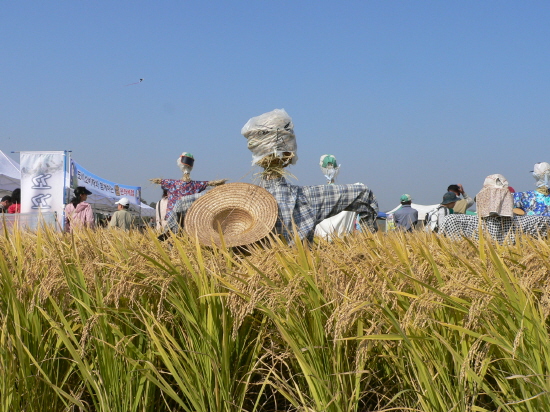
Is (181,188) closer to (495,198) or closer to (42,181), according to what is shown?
(495,198)

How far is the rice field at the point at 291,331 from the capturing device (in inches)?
60.2

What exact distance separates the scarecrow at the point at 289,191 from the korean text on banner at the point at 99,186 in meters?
6.40

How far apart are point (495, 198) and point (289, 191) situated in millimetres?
2217

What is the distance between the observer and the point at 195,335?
6.06ft

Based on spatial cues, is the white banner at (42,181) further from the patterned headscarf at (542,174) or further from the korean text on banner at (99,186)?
the patterned headscarf at (542,174)

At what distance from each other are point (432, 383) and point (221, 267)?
0.76 meters

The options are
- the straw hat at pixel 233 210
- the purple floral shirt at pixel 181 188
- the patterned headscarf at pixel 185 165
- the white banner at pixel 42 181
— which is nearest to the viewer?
the straw hat at pixel 233 210

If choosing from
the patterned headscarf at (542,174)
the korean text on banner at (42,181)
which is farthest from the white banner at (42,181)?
the patterned headscarf at (542,174)

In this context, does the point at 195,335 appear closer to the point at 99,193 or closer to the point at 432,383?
the point at 432,383

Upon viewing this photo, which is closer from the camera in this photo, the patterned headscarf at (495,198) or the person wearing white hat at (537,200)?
the patterned headscarf at (495,198)

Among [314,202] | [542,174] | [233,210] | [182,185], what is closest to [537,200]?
[542,174]

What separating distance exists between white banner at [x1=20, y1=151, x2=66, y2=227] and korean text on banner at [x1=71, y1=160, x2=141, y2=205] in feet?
1.19

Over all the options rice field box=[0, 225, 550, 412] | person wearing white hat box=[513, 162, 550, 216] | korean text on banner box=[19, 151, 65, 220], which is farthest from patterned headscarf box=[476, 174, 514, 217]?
korean text on banner box=[19, 151, 65, 220]

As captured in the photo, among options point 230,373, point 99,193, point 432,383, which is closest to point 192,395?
point 230,373
